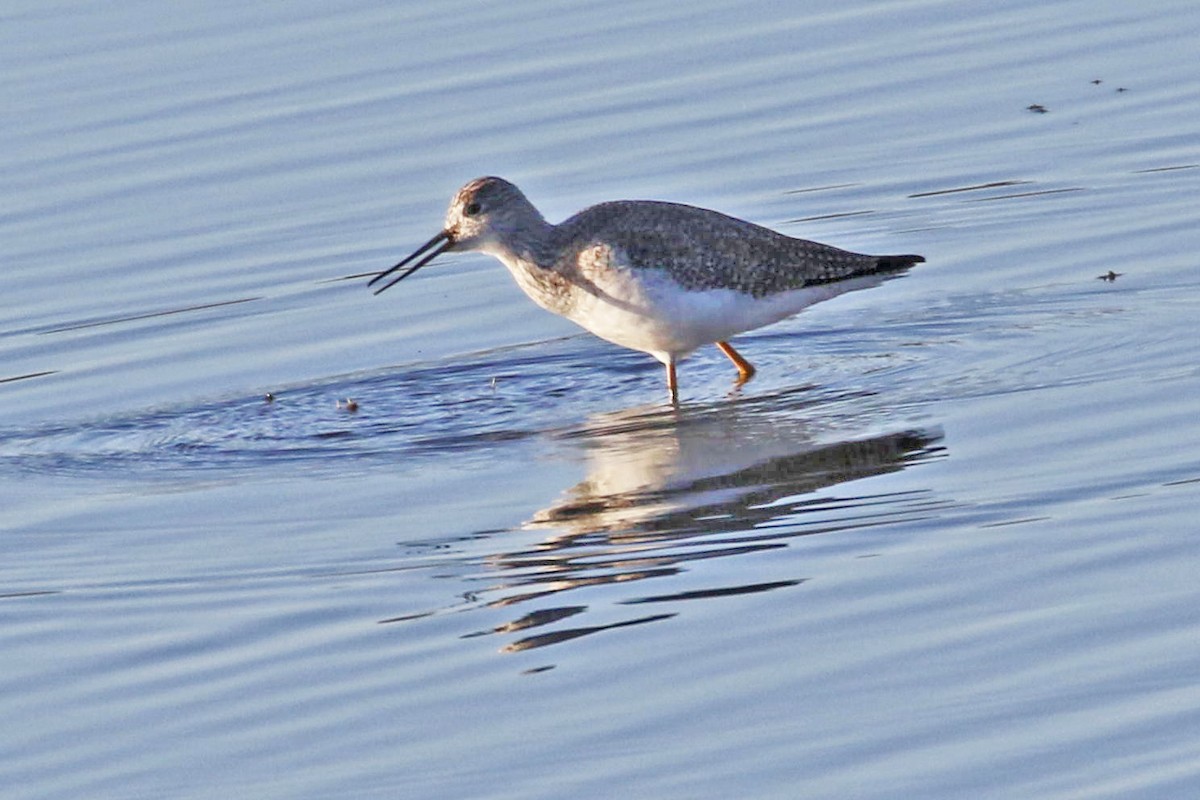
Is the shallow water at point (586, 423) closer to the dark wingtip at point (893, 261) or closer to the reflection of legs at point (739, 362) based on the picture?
the reflection of legs at point (739, 362)

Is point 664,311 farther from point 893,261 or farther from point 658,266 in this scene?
point 893,261

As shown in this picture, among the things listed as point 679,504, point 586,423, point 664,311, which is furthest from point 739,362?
point 679,504

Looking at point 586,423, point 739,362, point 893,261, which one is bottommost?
point 586,423

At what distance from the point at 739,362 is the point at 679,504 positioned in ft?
7.96

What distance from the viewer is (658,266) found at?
383 inches

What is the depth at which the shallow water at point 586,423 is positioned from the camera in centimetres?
572

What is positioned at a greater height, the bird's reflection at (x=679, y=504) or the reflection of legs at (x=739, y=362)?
the reflection of legs at (x=739, y=362)

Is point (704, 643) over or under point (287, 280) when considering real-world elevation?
under

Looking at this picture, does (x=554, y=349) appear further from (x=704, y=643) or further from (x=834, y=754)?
(x=834, y=754)

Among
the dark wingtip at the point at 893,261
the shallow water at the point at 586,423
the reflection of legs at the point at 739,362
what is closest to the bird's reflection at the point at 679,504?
the shallow water at the point at 586,423

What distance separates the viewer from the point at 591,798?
5289 mm

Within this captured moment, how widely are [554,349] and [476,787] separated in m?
5.31

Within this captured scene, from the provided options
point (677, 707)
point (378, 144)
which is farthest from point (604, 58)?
point (677, 707)

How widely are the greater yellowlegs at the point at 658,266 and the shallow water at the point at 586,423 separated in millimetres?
328
